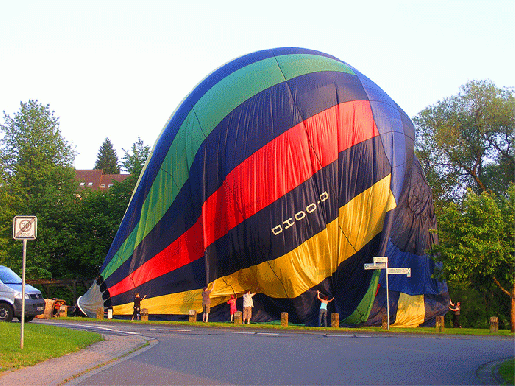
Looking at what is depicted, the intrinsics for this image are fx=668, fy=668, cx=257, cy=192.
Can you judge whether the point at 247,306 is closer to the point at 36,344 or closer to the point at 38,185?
the point at 36,344

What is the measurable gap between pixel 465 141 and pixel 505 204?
18.3 m

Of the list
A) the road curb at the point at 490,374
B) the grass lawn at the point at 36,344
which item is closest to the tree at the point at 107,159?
the grass lawn at the point at 36,344

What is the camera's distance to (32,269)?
3959 centimetres

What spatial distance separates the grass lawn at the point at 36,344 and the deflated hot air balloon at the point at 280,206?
27.5 feet

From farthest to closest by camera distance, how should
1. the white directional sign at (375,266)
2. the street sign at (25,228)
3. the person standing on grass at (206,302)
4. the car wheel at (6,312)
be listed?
the person standing on grass at (206,302), the white directional sign at (375,266), the car wheel at (6,312), the street sign at (25,228)

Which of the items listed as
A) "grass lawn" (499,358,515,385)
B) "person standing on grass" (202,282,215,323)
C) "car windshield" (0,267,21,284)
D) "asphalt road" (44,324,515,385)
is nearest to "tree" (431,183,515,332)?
"asphalt road" (44,324,515,385)

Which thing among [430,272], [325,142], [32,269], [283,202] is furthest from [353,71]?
[32,269]

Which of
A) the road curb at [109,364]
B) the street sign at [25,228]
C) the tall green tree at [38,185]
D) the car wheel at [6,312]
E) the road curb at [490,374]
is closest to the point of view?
the road curb at [109,364]

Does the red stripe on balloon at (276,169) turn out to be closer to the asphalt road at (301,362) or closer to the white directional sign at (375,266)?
the white directional sign at (375,266)

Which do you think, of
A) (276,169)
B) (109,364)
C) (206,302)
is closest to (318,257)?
(276,169)

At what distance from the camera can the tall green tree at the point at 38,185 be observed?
40469 millimetres

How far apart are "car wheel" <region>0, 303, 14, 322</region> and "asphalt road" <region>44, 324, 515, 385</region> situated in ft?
19.7

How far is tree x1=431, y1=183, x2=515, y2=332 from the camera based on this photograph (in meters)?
23.6

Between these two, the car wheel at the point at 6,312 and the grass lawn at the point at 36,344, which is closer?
the grass lawn at the point at 36,344
